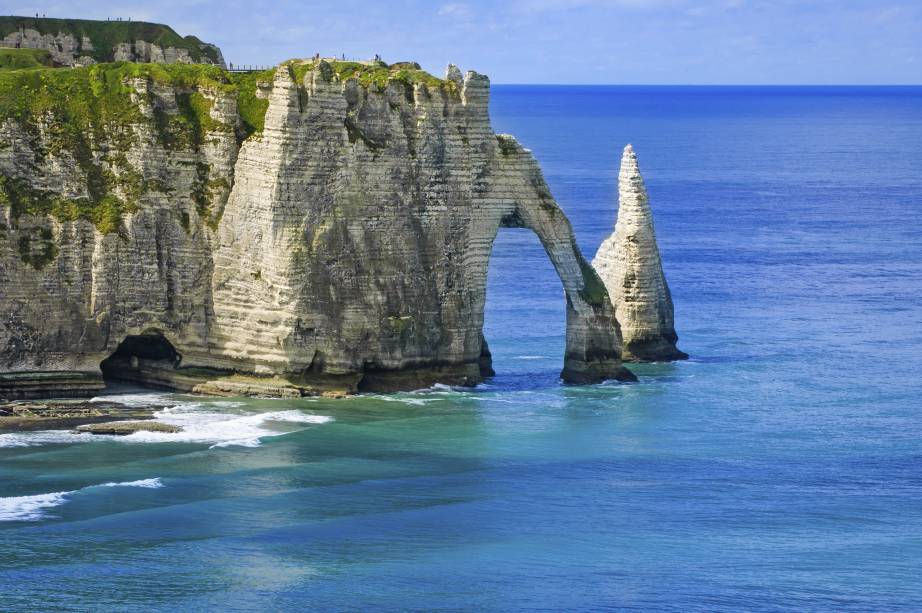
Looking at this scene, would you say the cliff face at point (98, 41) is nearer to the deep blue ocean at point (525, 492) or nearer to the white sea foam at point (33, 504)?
the deep blue ocean at point (525, 492)

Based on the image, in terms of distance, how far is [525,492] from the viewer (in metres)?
65.8

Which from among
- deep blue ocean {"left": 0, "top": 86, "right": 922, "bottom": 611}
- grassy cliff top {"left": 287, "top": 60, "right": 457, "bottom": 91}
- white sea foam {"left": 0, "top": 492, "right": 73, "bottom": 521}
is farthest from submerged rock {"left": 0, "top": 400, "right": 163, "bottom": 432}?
grassy cliff top {"left": 287, "top": 60, "right": 457, "bottom": 91}

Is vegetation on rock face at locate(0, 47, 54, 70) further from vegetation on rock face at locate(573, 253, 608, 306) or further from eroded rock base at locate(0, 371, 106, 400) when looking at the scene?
vegetation on rock face at locate(573, 253, 608, 306)

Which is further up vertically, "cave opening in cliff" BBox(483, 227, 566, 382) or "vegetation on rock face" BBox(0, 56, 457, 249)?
"vegetation on rock face" BBox(0, 56, 457, 249)

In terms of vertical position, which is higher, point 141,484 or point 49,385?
point 49,385

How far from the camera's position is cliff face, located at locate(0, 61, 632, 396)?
251 feet

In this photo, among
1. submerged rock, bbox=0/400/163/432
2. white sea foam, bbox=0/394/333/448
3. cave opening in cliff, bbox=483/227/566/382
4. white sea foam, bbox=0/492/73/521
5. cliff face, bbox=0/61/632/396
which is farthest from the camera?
cave opening in cliff, bbox=483/227/566/382

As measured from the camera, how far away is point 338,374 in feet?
257

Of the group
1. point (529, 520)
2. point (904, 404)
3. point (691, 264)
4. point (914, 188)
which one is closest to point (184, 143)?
point (529, 520)

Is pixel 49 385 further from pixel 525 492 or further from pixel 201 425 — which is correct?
pixel 525 492

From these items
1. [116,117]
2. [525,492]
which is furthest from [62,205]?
[525,492]

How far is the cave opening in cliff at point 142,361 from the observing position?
79.3 metres

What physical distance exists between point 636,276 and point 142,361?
887 inches

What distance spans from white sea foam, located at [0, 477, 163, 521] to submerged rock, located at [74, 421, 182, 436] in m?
6.53
